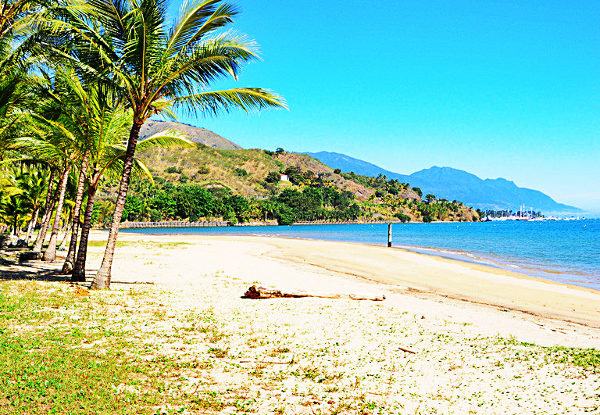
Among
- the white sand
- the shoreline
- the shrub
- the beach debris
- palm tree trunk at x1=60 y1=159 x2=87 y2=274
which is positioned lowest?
the shoreline

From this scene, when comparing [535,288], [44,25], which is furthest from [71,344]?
[535,288]

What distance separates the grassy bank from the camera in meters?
5.23

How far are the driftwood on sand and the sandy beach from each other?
0.92 feet

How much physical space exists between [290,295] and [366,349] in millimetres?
5138

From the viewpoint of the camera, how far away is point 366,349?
7820 millimetres

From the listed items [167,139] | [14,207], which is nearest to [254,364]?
[167,139]

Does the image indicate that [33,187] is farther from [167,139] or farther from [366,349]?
[366,349]

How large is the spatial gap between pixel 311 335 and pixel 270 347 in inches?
48.2

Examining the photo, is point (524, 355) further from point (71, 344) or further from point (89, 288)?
point (89, 288)

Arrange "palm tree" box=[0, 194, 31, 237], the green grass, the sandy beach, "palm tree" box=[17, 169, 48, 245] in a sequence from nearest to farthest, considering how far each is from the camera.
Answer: the green grass → the sandy beach → "palm tree" box=[17, 169, 48, 245] → "palm tree" box=[0, 194, 31, 237]

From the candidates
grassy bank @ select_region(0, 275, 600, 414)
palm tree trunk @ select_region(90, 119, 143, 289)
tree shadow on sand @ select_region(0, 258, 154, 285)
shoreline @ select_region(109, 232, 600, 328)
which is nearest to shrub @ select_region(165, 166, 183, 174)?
shoreline @ select_region(109, 232, 600, 328)

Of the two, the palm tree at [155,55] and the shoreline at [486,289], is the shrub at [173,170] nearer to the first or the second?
the shoreline at [486,289]

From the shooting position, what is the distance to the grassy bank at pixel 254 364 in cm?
523

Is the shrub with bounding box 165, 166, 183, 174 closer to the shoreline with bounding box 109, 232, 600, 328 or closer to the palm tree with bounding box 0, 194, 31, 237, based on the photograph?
the palm tree with bounding box 0, 194, 31, 237
